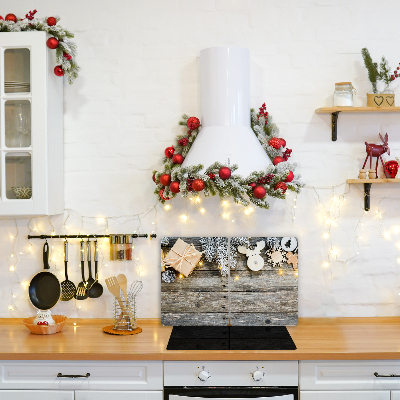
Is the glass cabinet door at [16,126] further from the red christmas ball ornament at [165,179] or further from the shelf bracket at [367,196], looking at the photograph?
the shelf bracket at [367,196]

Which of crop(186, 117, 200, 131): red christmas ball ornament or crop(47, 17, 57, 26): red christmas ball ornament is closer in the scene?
crop(47, 17, 57, 26): red christmas ball ornament

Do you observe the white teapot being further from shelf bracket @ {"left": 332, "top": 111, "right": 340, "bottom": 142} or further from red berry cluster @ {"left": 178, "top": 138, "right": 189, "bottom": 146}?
shelf bracket @ {"left": 332, "top": 111, "right": 340, "bottom": 142}

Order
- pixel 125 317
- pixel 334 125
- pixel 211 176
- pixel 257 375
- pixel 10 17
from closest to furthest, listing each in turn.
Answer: pixel 257 375 → pixel 211 176 → pixel 10 17 → pixel 125 317 → pixel 334 125

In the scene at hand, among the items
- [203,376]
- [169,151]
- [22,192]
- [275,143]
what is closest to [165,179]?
[169,151]

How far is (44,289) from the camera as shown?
7.98ft

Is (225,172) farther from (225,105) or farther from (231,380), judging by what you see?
(231,380)

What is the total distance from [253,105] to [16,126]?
3.96ft

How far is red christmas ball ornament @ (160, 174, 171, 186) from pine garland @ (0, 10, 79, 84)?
709 millimetres

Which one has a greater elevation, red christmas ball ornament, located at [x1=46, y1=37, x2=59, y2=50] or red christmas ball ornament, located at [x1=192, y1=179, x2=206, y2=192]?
red christmas ball ornament, located at [x1=46, y1=37, x2=59, y2=50]

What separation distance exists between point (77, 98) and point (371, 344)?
6.31ft

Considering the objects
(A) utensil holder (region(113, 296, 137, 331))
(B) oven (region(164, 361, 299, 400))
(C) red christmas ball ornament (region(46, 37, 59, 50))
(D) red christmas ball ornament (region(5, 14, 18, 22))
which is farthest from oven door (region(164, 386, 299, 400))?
(D) red christmas ball ornament (region(5, 14, 18, 22))

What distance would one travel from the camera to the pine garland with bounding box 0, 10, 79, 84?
2133 mm

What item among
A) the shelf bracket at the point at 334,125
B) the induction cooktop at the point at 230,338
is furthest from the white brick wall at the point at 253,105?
the induction cooktop at the point at 230,338

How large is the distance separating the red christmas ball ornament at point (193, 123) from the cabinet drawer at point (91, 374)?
1146mm
